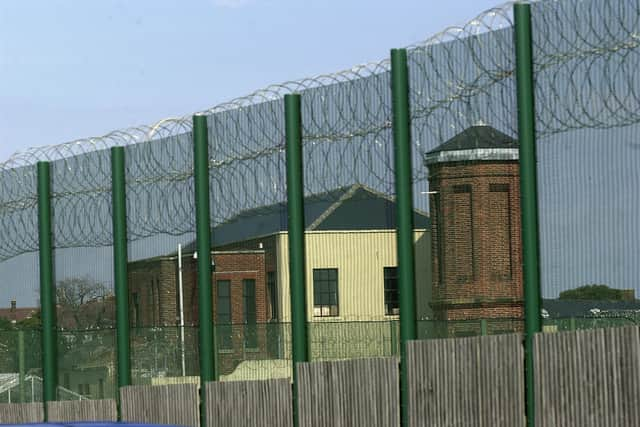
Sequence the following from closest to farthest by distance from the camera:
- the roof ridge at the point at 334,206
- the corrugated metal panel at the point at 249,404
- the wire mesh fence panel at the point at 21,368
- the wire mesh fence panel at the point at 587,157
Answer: the wire mesh fence panel at the point at 587,157 < the roof ridge at the point at 334,206 < the corrugated metal panel at the point at 249,404 < the wire mesh fence panel at the point at 21,368

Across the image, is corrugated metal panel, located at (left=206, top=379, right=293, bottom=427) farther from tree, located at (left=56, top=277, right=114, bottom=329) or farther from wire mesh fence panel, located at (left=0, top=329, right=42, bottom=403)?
wire mesh fence panel, located at (left=0, top=329, right=42, bottom=403)

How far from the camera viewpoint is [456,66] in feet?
34.2

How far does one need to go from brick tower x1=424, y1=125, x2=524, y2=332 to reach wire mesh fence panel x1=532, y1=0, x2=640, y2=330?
1.04 ft

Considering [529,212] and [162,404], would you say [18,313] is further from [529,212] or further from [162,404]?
[529,212]

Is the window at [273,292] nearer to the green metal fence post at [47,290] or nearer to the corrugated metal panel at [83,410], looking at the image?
the corrugated metal panel at [83,410]

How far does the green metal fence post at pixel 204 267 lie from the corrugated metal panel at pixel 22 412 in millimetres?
2903

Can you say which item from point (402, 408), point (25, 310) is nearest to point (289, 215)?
point (402, 408)

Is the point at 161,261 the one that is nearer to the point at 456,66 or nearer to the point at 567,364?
the point at 456,66

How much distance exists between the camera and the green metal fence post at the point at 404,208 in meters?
10.4

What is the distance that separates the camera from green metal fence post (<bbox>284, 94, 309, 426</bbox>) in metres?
11.4

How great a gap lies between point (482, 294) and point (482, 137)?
110cm

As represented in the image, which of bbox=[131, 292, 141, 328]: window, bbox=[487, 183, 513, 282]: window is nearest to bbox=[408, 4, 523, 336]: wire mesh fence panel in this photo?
bbox=[487, 183, 513, 282]: window

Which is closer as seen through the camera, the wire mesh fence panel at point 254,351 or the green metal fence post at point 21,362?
the wire mesh fence panel at point 254,351

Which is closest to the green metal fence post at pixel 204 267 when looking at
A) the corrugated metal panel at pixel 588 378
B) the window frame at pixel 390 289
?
the window frame at pixel 390 289
